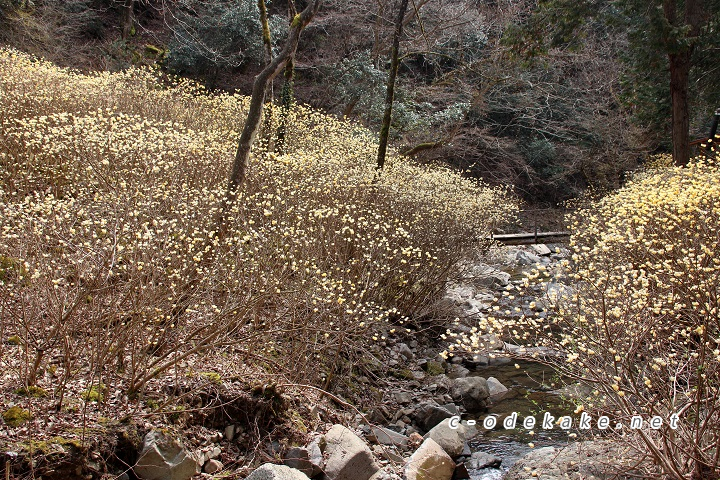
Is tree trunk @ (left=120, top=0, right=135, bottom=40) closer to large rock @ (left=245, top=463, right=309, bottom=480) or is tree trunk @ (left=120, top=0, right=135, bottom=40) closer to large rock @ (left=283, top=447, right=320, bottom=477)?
large rock @ (left=283, top=447, right=320, bottom=477)

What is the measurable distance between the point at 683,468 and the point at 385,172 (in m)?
6.36

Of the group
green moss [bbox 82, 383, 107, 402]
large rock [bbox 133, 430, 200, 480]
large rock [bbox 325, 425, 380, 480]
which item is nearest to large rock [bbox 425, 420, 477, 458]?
large rock [bbox 325, 425, 380, 480]

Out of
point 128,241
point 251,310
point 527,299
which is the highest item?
point 128,241

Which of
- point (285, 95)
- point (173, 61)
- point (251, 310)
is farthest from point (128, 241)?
point (173, 61)

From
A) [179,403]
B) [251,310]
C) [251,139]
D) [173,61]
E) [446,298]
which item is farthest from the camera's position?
[173,61]

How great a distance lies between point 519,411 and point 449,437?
134 cm

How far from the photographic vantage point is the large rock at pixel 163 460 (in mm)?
3227

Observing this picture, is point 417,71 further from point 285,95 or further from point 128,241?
point 128,241

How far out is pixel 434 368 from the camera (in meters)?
6.93

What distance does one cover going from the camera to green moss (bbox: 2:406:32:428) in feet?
9.84

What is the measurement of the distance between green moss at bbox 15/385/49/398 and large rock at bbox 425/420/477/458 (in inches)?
124

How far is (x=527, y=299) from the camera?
1036 centimetres

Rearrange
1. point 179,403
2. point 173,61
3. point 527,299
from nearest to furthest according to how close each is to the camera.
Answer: point 179,403
point 527,299
point 173,61

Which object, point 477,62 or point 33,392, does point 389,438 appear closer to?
point 33,392
